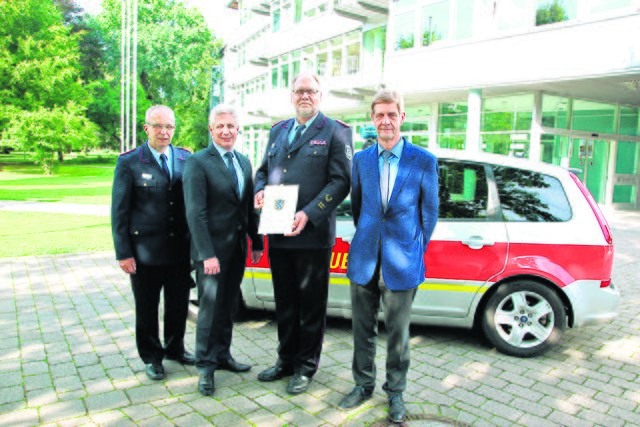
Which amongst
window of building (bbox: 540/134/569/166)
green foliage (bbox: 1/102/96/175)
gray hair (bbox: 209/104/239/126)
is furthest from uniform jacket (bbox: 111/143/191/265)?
green foliage (bbox: 1/102/96/175)

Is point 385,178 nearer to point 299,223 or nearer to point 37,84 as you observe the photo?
point 299,223

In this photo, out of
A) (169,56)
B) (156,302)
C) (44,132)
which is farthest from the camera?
(169,56)

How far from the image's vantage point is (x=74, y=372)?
148 inches

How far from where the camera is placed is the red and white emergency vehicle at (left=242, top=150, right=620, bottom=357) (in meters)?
4.12

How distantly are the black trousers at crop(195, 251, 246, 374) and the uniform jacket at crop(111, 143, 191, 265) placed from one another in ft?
1.05

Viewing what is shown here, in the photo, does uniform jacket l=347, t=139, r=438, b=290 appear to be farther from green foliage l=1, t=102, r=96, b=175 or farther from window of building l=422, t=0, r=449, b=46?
green foliage l=1, t=102, r=96, b=175

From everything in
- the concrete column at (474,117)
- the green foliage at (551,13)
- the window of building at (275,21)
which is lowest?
the concrete column at (474,117)

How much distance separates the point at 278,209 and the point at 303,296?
67cm

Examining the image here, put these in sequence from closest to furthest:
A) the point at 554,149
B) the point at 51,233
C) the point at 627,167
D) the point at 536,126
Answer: the point at 51,233, the point at 536,126, the point at 554,149, the point at 627,167

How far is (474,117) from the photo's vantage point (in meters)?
16.5

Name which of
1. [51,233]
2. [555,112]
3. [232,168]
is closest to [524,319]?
[232,168]

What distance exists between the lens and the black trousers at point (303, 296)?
3.52 m

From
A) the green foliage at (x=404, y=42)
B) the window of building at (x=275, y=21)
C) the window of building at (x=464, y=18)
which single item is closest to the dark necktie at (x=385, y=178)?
the window of building at (x=464, y=18)

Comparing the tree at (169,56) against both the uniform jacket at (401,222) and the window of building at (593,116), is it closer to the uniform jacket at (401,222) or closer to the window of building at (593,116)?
the window of building at (593,116)
